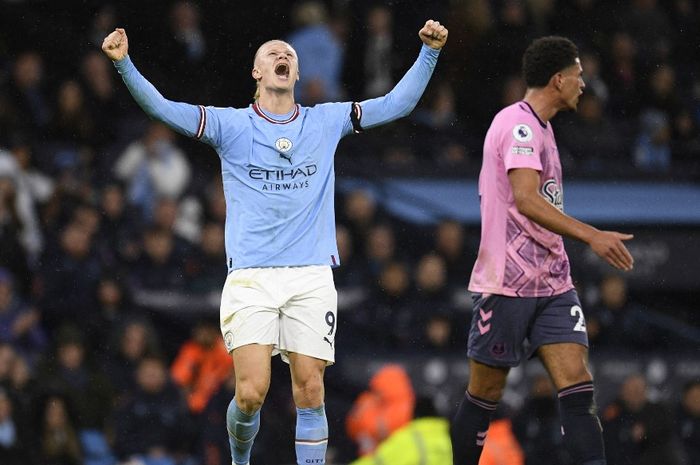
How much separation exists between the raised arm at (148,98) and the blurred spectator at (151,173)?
6648 mm

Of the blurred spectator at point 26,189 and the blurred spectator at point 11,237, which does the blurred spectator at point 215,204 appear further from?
the blurred spectator at point 11,237

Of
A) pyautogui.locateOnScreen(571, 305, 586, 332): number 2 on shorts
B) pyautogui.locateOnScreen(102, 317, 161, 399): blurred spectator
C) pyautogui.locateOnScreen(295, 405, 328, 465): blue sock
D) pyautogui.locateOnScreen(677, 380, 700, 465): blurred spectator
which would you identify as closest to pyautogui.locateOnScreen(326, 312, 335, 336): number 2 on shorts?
pyautogui.locateOnScreen(295, 405, 328, 465): blue sock

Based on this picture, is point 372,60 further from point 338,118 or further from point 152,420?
point 338,118

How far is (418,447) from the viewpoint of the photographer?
10.8 metres

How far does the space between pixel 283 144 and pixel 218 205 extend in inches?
256

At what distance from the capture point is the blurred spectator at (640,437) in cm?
1107

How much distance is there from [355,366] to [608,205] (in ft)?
11.9

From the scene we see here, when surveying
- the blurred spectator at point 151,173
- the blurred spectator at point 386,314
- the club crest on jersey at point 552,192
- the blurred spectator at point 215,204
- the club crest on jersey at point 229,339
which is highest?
the club crest on jersey at point 552,192

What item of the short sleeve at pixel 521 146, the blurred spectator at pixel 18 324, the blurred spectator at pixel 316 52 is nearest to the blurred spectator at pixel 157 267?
the blurred spectator at pixel 18 324

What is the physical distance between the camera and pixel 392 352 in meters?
14.1

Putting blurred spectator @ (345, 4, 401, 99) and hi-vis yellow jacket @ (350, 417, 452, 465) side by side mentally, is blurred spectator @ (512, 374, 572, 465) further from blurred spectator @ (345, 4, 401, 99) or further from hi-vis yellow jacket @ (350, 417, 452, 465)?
blurred spectator @ (345, 4, 401, 99)

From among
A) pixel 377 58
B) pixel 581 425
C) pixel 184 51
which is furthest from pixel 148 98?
pixel 377 58

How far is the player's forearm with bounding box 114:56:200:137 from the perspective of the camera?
8.04 metres

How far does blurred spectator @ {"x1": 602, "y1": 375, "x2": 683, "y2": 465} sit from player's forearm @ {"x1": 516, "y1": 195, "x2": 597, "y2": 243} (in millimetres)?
3598
